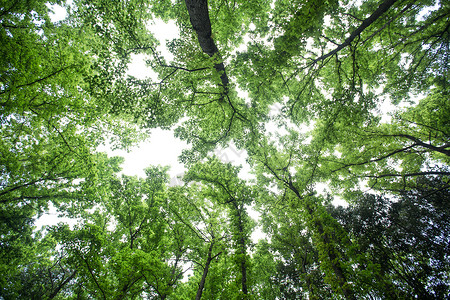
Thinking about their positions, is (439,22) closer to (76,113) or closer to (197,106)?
(197,106)

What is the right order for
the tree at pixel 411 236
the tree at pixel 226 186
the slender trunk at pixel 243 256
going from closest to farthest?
1. the slender trunk at pixel 243 256
2. the tree at pixel 226 186
3. the tree at pixel 411 236

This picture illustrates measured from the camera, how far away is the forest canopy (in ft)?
12.5

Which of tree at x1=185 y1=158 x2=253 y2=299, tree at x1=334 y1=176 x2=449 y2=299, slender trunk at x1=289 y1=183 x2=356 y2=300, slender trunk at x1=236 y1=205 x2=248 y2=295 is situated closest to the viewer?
slender trunk at x1=289 y1=183 x2=356 y2=300

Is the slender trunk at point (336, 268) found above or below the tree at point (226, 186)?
below

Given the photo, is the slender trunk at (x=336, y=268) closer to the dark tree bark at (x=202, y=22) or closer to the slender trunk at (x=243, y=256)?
the slender trunk at (x=243, y=256)

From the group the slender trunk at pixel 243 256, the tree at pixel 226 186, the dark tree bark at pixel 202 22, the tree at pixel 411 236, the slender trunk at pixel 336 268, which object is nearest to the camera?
the dark tree bark at pixel 202 22

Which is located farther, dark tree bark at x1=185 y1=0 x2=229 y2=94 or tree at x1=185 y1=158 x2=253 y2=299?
tree at x1=185 y1=158 x2=253 y2=299

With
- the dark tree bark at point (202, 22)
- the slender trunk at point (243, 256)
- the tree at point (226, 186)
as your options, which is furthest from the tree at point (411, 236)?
the dark tree bark at point (202, 22)

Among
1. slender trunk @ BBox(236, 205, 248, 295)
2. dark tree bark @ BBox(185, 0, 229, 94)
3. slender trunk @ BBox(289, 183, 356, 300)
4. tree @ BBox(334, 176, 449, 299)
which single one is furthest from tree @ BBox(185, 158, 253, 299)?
tree @ BBox(334, 176, 449, 299)

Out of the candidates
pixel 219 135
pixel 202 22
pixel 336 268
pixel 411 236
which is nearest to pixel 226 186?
pixel 219 135

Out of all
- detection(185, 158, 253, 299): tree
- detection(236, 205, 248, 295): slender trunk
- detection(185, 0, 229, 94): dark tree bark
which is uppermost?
detection(185, 0, 229, 94): dark tree bark

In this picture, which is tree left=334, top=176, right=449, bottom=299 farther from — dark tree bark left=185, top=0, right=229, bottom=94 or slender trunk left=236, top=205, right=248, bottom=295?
dark tree bark left=185, top=0, right=229, bottom=94

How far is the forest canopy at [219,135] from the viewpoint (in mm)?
3801

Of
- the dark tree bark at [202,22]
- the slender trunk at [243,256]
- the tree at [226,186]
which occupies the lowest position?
the slender trunk at [243,256]
